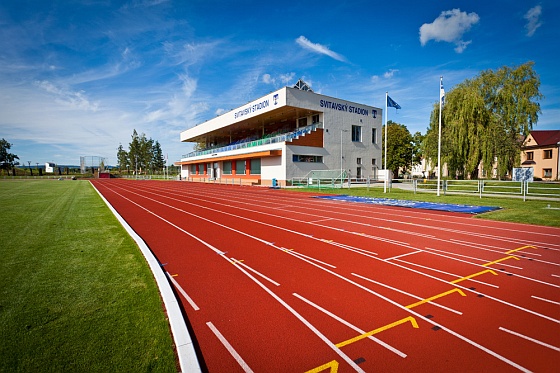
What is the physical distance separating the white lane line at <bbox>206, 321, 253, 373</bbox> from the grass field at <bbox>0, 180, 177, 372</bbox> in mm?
578

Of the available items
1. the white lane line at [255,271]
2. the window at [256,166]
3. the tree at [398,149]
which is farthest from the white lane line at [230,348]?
the tree at [398,149]

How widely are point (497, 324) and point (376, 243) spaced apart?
427 centimetres

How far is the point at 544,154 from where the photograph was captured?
49.2m

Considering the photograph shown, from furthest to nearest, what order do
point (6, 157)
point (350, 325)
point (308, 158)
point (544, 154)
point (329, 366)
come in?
point (6, 157) < point (544, 154) < point (308, 158) < point (350, 325) < point (329, 366)

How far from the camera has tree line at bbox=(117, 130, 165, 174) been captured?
106081 mm

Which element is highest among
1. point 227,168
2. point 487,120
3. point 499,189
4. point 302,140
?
point 487,120

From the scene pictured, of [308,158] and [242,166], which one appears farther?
[242,166]

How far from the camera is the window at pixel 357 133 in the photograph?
143 ft

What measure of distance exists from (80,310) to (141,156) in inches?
4540

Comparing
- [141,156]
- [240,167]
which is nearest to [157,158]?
[141,156]

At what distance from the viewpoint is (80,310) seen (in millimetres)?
4137

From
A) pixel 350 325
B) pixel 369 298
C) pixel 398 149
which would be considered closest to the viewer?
pixel 350 325

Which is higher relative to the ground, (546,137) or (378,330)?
(546,137)

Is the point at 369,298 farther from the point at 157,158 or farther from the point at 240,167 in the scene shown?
the point at 157,158
